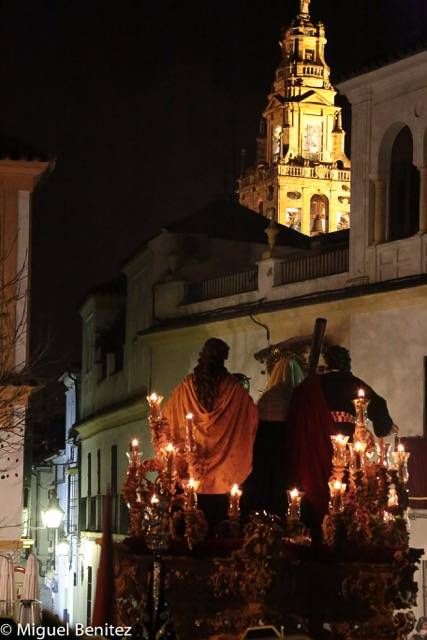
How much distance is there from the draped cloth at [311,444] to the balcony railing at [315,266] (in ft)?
58.3

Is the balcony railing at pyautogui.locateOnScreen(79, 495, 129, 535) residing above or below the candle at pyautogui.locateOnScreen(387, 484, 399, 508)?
below

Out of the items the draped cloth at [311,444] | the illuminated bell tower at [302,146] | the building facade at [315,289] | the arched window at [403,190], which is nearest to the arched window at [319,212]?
the illuminated bell tower at [302,146]

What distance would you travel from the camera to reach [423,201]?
28953 mm

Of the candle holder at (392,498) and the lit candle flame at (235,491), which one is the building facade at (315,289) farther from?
the lit candle flame at (235,491)

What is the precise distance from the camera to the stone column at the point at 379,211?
1182 inches

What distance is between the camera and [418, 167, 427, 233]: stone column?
28719 mm

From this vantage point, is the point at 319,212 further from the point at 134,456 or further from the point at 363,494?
the point at 363,494

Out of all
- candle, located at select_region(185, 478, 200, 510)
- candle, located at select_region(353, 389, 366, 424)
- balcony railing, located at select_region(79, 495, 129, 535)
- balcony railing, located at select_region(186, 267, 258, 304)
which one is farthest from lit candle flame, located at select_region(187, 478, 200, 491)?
balcony railing, located at select_region(79, 495, 129, 535)

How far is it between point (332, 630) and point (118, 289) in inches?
1318

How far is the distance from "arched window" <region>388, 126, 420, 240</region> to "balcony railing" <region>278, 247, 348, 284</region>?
1.55 meters

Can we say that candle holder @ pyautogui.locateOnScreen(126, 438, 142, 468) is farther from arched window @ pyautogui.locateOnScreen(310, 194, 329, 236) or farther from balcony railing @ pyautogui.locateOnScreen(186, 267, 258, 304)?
arched window @ pyautogui.locateOnScreen(310, 194, 329, 236)

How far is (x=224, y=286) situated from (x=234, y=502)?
23.1 meters

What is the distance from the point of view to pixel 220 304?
35.1 metres

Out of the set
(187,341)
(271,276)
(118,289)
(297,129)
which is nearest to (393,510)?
(271,276)
